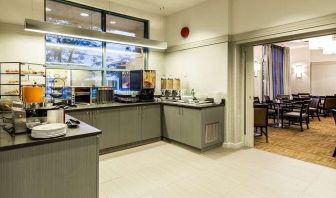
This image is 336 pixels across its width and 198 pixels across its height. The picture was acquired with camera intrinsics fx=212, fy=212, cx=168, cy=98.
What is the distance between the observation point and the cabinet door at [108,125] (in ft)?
13.5

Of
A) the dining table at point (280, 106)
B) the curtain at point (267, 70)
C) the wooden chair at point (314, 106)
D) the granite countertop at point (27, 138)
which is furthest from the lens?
the curtain at point (267, 70)

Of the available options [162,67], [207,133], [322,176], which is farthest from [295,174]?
[162,67]

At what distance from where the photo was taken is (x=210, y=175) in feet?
10.8

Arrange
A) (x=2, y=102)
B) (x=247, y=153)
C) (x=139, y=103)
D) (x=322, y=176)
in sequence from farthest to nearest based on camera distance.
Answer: (x=139, y=103) < (x=247, y=153) < (x=322, y=176) < (x=2, y=102)

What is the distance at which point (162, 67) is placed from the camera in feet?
20.2

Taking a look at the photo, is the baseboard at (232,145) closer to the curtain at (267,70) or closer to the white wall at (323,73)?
the curtain at (267,70)

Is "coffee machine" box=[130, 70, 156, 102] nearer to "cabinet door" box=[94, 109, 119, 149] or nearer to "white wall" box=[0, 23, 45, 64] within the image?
"cabinet door" box=[94, 109, 119, 149]

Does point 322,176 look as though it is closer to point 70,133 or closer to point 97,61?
point 70,133

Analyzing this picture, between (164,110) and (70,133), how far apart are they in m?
3.14

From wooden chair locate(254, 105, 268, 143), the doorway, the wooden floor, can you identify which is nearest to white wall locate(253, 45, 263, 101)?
the doorway

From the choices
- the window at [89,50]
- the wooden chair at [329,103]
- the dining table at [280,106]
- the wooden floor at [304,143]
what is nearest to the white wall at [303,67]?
the wooden chair at [329,103]

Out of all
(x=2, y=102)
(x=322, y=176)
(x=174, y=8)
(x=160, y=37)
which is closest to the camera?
(x=2, y=102)

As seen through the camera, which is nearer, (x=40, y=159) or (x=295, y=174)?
(x=40, y=159)

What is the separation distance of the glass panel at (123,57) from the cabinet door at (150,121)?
1.38 m
